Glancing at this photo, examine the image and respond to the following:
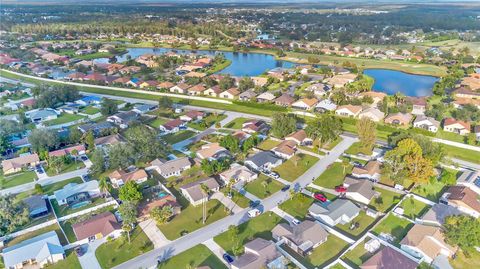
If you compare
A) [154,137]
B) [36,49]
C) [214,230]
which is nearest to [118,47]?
[36,49]

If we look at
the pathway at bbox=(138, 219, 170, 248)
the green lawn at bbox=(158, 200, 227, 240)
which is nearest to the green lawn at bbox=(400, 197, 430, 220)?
the green lawn at bbox=(158, 200, 227, 240)

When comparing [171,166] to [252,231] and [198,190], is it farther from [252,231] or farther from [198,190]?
[252,231]

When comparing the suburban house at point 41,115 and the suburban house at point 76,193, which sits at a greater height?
the suburban house at point 41,115

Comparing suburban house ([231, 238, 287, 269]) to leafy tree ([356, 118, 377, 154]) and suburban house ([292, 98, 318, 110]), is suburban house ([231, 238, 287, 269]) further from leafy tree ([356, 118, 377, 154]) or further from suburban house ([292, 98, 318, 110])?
suburban house ([292, 98, 318, 110])

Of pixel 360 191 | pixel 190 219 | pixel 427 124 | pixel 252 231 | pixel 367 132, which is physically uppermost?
pixel 367 132

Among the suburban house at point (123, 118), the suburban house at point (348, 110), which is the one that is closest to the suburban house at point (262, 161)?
the suburban house at point (348, 110)

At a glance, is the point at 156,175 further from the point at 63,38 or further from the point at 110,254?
the point at 63,38

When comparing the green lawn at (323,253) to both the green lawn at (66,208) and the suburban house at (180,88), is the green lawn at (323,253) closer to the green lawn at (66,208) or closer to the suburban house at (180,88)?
the green lawn at (66,208)

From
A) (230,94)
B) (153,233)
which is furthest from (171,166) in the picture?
(230,94)
